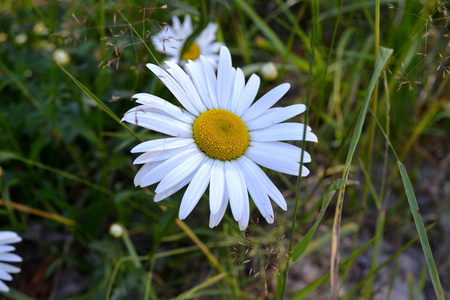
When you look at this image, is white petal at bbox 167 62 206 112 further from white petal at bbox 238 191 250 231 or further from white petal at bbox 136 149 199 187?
white petal at bbox 238 191 250 231

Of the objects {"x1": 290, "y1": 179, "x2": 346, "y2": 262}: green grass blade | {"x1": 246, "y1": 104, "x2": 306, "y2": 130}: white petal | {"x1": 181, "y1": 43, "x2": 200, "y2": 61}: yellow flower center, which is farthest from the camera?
{"x1": 181, "y1": 43, "x2": 200, "y2": 61}: yellow flower center

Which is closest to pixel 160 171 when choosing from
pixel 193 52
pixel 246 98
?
pixel 246 98

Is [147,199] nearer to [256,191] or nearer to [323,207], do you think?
[256,191]

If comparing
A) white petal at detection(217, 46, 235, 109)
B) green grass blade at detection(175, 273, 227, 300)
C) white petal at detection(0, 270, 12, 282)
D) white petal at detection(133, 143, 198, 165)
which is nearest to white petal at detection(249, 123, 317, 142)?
white petal at detection(217, 46, 235, 109)

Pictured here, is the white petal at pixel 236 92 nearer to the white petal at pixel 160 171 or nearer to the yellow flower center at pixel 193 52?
the white petal at pixel 160 171

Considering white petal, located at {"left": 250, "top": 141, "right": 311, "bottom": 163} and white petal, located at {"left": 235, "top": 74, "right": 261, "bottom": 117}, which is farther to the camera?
white petal, located at {"left": 235, "top": 74, "right": 261, "bottom": 117}
